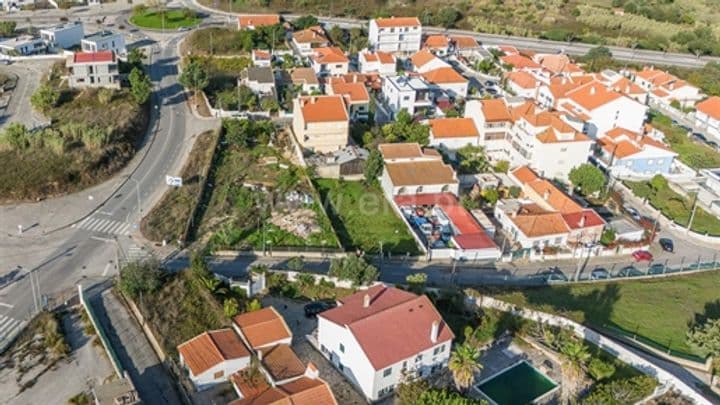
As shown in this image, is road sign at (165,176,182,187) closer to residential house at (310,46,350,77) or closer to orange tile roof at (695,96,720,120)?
residential house at (310,46,350,77)

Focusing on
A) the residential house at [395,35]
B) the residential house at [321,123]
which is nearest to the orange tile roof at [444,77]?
the residential house at [395,35]

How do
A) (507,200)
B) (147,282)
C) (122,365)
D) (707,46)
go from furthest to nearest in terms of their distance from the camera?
(707,46)
(507,200)
(147,282)
(122,365)

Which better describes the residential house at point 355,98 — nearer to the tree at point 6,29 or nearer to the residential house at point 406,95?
the residential house at point 406,95

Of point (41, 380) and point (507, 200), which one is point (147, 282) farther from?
point (507, 200)

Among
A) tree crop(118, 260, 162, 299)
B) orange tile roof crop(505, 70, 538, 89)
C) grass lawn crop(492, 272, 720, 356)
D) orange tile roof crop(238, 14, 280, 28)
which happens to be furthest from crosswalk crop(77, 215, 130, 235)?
orange tile roof crop(505, 70, 538, 89)

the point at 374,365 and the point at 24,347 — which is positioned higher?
the point at 374,365

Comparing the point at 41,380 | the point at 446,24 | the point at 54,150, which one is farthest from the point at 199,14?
the point at 41,380
